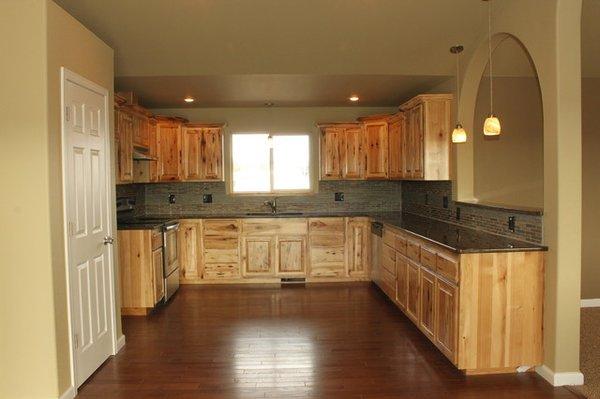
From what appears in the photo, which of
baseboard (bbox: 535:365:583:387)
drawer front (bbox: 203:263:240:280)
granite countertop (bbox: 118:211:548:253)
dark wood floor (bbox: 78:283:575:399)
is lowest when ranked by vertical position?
dark wood floor (bbox: 78:283:575:399)

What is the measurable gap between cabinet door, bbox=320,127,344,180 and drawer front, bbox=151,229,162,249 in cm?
260

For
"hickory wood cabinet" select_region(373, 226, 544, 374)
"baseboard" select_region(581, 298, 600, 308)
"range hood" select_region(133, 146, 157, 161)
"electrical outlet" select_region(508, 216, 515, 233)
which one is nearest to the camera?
"hickory wood cabinet" select_region(373, 226, 544, 374)

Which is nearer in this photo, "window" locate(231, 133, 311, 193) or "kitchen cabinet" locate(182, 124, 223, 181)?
"kitchen cabinet" locate(182, 124, 223, 181)

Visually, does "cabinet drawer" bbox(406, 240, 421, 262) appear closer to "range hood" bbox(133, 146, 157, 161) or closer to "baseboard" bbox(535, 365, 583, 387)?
"baseboard" bbox(535, 365, 583, 387)

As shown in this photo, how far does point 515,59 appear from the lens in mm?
4434

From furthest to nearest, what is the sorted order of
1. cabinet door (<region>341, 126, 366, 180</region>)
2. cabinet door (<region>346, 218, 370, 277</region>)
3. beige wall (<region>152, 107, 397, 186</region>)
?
beige wall (<region>152, 107, 397, 186</region>)
cabinet door (<region>341, 126, 366, 180</region>)
cabinet door (<region>346, 218, 370, 277</region>)

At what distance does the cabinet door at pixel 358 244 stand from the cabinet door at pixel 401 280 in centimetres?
147

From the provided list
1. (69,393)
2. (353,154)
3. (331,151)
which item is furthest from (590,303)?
(69,393)

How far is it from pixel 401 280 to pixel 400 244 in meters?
0.38

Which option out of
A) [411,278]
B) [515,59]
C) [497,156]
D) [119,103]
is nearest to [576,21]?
[515,59]

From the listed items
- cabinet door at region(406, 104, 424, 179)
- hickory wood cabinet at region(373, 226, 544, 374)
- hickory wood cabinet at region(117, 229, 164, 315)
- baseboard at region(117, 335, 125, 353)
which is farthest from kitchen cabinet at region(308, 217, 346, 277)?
hickory wood cabinet at region(373, 226, 544, 374)

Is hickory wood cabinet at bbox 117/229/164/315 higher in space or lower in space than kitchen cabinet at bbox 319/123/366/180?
lower

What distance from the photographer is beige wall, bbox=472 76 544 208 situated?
4711 millimetres

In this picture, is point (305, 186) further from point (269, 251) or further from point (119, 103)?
point (119, 103)
